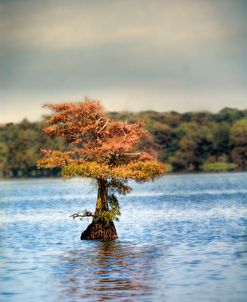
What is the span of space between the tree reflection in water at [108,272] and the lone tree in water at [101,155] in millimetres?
1776

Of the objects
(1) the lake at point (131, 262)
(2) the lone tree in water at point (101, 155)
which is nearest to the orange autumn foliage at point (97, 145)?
(2) the lone tree in water at point (101, 155)

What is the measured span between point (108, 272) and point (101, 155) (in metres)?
13.2

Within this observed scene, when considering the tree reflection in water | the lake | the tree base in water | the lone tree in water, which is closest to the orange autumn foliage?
the lone tree in water

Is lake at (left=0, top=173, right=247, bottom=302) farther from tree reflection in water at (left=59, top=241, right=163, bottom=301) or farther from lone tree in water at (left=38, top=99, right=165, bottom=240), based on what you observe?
lone tree in water at (left=38, top=99, right=165, bottom=240)

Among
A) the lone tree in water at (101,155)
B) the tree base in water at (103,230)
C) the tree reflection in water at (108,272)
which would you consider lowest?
the tree reflection in water at (108,272)

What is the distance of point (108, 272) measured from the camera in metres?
36.6

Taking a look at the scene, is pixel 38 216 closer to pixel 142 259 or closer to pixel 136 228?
pixel 136 228

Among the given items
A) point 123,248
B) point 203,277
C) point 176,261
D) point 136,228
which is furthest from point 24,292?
point 136,228

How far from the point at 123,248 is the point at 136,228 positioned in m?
16.3

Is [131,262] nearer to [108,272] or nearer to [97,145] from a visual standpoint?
[108,272]

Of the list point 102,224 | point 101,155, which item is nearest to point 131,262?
point 102,224

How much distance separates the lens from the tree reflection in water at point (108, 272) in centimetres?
3081

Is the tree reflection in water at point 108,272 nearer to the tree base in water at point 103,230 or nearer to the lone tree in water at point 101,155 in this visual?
the tree base in water at point 103,230

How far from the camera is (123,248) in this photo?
46.2 meters
